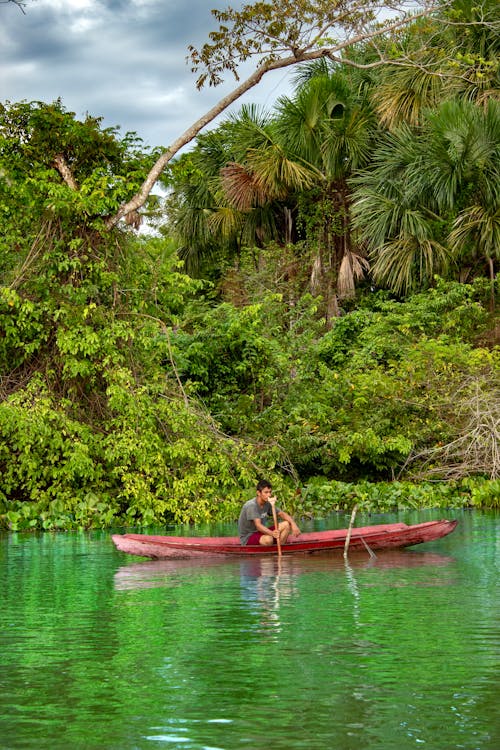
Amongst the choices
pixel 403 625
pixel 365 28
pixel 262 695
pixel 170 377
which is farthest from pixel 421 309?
pixel 262 695

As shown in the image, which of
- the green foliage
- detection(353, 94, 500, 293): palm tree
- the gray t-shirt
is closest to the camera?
the gray t-shirt

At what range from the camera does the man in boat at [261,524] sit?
43.4 ft

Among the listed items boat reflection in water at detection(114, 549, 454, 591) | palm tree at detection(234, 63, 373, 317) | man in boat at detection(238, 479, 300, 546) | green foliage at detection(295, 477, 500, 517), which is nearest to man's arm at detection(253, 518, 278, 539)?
man in boat at detection(238, 479, 300, 546)

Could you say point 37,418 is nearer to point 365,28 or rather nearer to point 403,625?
point 365,28

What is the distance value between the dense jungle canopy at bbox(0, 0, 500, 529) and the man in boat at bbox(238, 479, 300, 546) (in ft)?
13.8

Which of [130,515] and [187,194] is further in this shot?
[187,194]

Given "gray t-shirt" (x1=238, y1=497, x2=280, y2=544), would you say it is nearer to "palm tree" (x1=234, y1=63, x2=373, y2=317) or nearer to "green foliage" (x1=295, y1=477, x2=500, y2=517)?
"green foliage" (x1=295, y1=477, x2=500, y2=517)

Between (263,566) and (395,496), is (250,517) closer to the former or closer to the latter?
(263,566)

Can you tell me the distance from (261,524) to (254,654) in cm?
594

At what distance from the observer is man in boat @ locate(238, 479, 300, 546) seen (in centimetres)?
1323

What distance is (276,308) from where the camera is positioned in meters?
24.6

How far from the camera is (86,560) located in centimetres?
1331

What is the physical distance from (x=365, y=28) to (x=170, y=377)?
7692 millimetres

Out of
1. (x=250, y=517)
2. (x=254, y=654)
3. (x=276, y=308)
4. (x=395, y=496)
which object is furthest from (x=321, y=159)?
(x=254, y=654)
